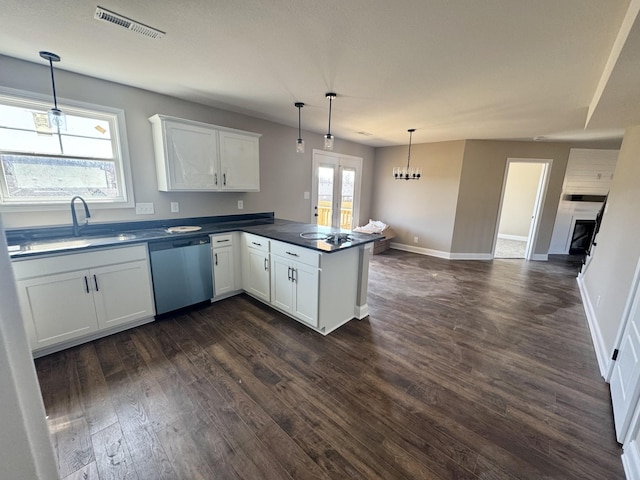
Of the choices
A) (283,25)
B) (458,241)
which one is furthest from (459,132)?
(283,25)

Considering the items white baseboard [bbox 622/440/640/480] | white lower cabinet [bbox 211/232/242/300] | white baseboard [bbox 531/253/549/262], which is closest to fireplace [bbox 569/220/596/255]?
white baseboard [bbox 531/253/549/262]

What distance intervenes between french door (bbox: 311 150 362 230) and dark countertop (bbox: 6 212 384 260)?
1646 mm

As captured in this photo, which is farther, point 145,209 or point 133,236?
point 145,209

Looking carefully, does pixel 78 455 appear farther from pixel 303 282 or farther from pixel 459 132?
pixel 459 132

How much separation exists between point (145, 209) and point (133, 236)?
0.49m

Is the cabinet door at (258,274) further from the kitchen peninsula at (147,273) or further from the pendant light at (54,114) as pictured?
the pendant light at (54,114)

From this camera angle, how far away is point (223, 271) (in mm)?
3293

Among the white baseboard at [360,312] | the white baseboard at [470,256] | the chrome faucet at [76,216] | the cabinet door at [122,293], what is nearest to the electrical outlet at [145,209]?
the chrome faucet at [76,216]

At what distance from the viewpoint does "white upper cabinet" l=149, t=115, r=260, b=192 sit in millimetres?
2936

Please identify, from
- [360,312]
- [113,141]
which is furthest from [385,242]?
[113,141]

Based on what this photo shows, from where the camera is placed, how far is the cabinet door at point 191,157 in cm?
294

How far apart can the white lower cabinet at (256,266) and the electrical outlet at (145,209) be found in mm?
1088

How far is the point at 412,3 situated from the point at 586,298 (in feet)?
14.1

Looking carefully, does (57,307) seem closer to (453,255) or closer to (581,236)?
(453,255)
